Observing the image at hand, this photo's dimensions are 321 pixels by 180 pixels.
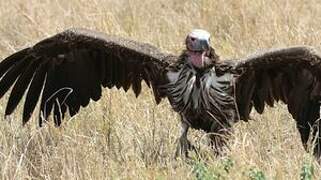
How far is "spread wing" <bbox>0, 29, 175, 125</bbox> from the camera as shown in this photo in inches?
265

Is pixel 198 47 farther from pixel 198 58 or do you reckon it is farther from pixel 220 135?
pixel 220 135

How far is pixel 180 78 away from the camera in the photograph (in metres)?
6.54

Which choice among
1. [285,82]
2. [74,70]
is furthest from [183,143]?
[74,70]

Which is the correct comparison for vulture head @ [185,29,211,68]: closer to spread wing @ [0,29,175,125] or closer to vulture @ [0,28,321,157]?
vulture @ [0,28,321,157]

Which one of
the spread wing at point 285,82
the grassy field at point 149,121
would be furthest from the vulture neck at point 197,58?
the grassy field at point 149,121

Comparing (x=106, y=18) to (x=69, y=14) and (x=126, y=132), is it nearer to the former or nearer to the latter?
(x=69, y=14)

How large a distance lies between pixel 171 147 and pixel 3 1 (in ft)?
14.4

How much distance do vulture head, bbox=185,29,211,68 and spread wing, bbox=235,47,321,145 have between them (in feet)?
0.69

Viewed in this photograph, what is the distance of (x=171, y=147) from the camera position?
669 cm

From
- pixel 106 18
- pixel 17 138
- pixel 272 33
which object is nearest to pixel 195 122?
pixel 17 138

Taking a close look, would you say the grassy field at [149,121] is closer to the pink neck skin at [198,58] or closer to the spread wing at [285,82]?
the spread wing at [285,82]

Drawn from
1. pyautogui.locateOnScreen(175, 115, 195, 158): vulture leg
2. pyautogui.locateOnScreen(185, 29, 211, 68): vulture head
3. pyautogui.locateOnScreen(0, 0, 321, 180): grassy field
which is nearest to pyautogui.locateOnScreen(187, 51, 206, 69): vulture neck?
pyautogui.locateOnScreen(185, 29, 211, 68): vulture head

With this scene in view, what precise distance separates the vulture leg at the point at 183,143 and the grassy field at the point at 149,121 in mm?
90

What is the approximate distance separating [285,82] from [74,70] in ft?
4.86
